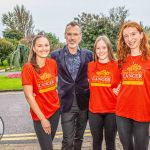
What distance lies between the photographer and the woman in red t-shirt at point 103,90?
456 cm

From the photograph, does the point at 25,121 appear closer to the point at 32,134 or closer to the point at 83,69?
the point at 32,134

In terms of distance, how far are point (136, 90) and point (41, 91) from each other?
1119 millimetres

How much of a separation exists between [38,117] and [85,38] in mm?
33571

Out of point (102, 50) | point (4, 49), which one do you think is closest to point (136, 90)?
point (102, 50)

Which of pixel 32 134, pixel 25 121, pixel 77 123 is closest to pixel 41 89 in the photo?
pixel 77 123

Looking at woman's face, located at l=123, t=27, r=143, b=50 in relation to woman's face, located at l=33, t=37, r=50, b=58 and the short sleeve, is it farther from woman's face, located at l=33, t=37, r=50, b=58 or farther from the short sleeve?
the short sleeve

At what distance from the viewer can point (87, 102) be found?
4996 millimetres

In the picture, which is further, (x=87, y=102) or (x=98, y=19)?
(x=98, y=19)

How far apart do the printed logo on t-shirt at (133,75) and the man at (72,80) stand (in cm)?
97

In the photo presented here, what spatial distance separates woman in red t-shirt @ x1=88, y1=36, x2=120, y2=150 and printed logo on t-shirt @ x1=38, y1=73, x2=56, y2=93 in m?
0.60

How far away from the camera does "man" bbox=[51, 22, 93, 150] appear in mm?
4863

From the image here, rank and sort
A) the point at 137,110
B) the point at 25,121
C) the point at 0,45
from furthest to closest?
the point at 0,45 < the point at 25,121 < the point at 137,110

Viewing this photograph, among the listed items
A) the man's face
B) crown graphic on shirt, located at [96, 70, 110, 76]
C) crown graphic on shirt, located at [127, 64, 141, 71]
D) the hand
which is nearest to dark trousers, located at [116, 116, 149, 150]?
crown graphic on shirt, located at [127, 64, 141, 71]

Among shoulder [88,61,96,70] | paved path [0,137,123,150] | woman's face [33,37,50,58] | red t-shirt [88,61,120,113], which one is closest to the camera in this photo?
woman's face [33,37,50,58]
